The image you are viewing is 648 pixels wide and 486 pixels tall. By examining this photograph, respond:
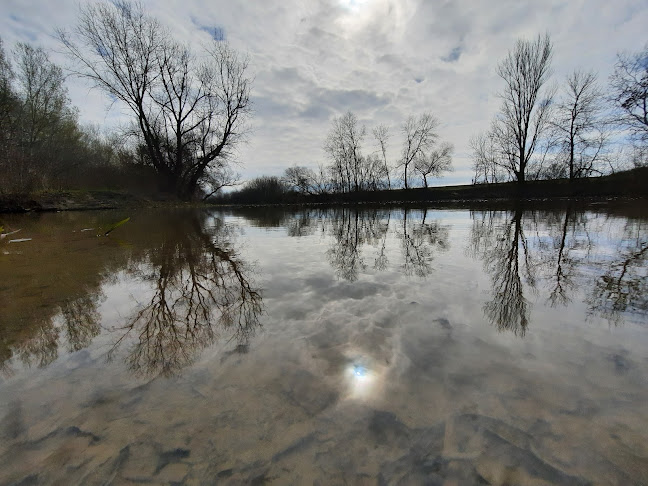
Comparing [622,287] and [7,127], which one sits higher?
[7,127]

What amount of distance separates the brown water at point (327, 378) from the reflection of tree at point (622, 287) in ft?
0.08

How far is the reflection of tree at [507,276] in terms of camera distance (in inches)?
102

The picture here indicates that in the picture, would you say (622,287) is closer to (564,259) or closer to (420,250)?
(564,259)

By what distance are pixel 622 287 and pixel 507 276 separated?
1.09m

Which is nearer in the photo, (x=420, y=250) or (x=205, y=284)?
(x=205, y=284)

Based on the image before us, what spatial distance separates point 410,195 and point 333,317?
123ft

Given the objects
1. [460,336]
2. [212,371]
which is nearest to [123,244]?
[212,371]

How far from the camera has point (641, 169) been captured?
64.6 ft

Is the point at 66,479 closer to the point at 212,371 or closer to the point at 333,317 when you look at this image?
the point at 212,371

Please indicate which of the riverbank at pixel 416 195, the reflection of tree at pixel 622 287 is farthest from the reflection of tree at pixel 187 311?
the riverbank at pixel 416 195

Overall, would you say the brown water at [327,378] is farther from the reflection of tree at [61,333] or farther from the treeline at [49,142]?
the treeline at [49,142]

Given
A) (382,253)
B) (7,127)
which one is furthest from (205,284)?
(7,127)

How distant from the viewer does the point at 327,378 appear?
70.2 inches

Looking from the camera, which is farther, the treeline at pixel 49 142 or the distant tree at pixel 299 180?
A: the distant tree at pixel 299 180
